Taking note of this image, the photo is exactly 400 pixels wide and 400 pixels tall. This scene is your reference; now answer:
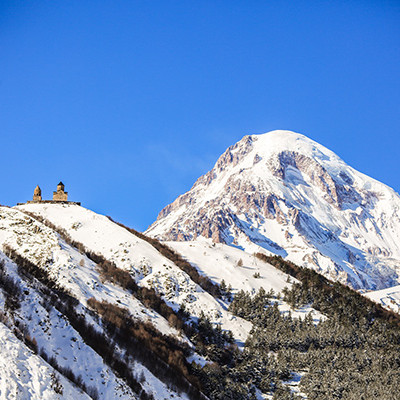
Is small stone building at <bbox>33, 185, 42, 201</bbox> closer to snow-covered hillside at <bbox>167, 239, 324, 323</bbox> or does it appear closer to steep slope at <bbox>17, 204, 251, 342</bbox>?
steep slope at <bbox>17, 204, 251, 342</bbox>

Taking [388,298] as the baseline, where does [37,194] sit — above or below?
below

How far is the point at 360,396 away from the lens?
A: 170ft

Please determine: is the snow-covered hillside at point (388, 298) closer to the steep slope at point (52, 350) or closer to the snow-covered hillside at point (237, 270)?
the snow-covered hillside at point (237, 270)

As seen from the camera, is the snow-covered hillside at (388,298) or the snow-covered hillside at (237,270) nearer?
the snow-covered hillside at (237,270)

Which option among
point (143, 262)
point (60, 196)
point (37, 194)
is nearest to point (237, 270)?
point (143, 262)

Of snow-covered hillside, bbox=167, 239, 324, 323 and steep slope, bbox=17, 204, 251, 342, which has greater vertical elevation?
snow-covered hillside, bbox=167, 239, 324, 323

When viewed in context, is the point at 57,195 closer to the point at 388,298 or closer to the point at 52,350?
the point at 52,350

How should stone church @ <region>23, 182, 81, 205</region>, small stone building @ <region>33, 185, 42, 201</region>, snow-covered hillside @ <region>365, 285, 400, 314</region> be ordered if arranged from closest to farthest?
1. stone church @ <region>23, 182, 81, 205</region>
2. small stone building @ <region>33, 185, 42, 201</region>
3. snow-covered hillside @ <region>365, 285, 400, 314</region>

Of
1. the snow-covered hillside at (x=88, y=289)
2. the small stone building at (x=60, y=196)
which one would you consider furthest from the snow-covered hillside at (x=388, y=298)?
the small stone building at (x=60, y=196)

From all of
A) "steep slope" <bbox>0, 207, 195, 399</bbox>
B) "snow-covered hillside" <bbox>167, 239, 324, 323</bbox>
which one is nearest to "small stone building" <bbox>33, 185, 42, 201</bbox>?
"snow-covered hillside" <bbox>167, 239, 324, 323</bbox>

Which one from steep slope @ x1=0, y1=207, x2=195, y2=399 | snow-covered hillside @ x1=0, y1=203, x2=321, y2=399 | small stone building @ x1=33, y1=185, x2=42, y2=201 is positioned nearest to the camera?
steep slope @ x1=0, y1=207, x2=195, y2=399

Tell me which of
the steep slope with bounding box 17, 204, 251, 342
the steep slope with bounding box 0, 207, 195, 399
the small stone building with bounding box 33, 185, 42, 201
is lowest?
the steep slope with bounding box 0, 207, 195, 399

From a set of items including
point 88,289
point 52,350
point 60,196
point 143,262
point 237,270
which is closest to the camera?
point 52,350

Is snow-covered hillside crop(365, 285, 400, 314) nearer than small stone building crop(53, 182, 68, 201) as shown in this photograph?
No
